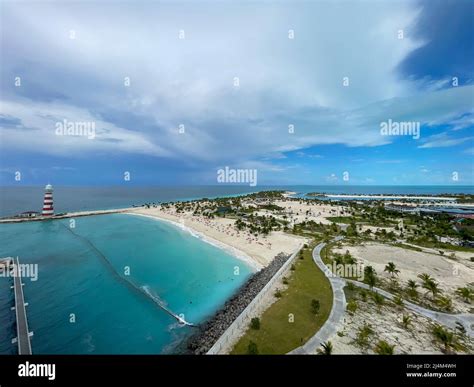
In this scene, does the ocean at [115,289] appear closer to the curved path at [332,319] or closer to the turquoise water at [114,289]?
the turquoise water at [114,289]

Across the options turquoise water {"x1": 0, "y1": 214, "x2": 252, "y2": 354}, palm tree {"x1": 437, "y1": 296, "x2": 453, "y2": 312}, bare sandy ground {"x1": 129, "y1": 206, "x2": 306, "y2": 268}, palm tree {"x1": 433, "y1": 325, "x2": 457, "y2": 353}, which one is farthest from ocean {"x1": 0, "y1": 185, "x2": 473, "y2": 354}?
palm tree {"x1": 437, "y1": 296, "x2": 453, "y2": 312}

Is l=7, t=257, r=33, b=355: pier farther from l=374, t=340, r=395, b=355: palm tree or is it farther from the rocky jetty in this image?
l=374, t=340, r=395, b=355: palm tree

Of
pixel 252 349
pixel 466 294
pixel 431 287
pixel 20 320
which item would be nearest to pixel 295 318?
pixel 252 349

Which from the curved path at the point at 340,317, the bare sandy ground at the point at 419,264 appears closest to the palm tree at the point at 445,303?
the bare sandy ground at the point at 419,264

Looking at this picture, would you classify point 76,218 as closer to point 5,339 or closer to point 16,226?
point 16,226

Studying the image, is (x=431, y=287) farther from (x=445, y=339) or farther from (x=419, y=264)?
(x=419, y=264)
